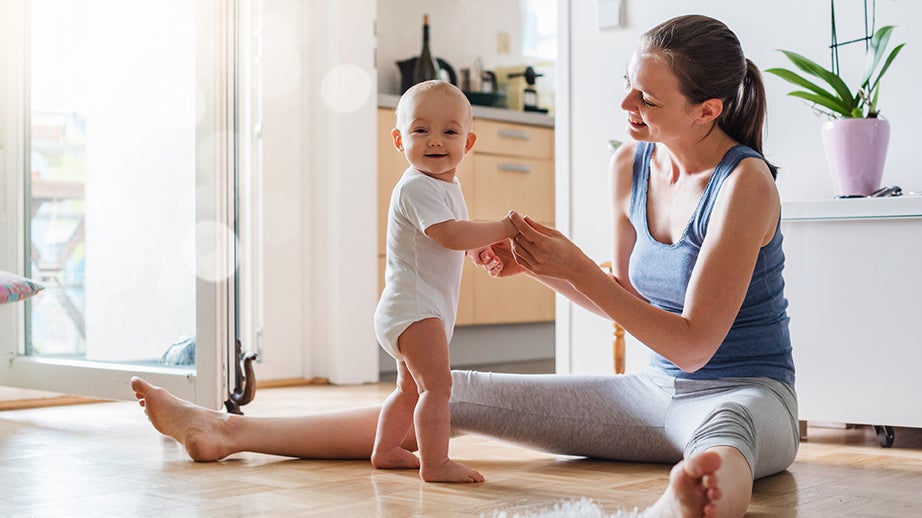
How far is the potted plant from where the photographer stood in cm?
237

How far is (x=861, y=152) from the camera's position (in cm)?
237

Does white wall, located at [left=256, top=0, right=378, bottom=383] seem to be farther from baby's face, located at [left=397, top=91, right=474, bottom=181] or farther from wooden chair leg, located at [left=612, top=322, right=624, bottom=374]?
baby's face, located at [left=397, top=91, right=474, bottom=181]

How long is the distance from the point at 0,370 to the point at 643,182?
207cm

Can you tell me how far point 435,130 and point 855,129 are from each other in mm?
1096

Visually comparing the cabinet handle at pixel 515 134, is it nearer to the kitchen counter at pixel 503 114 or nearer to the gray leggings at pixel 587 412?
the kitchen counter at pixel 503 114

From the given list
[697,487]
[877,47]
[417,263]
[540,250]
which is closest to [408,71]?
[877,47]

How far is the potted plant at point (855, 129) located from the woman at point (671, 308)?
604 millimetres

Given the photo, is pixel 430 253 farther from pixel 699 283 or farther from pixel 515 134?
pixel 515 134

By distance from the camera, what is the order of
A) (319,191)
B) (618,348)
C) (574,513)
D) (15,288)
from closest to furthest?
(574,513) < (15,288) < (618,348) < (319,191)

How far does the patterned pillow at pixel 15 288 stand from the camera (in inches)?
102

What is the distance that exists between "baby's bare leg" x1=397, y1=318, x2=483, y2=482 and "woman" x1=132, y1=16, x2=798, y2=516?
167 millimetres

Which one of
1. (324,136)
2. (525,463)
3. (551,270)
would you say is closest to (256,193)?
(324,136)

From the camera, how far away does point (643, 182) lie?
196 cm

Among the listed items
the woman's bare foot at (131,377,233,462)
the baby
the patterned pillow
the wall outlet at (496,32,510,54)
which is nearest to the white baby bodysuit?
the baby
